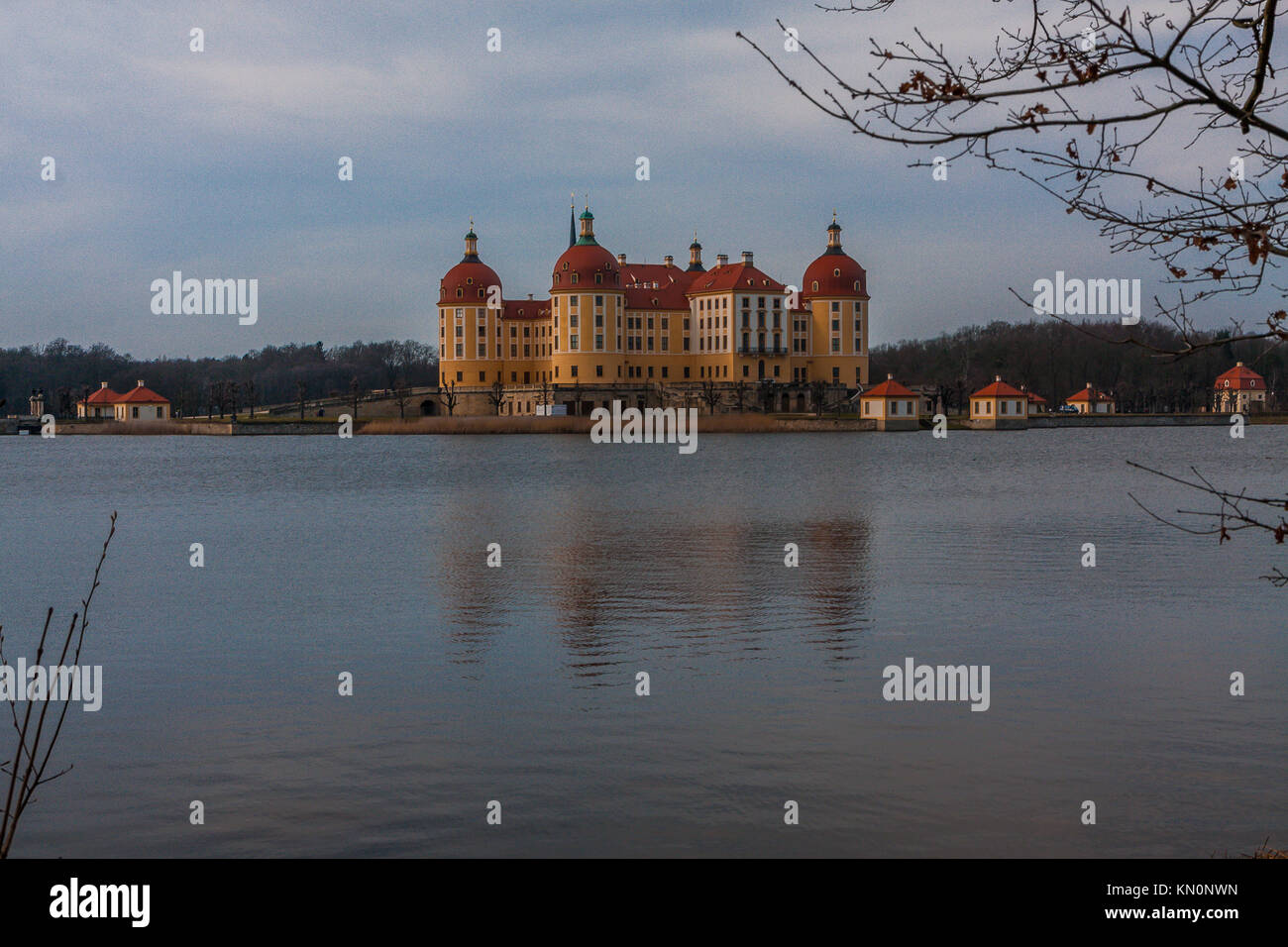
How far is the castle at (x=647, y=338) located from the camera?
102188 millimetres

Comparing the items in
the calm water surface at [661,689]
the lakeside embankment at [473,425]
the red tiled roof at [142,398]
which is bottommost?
the calm water surface at [661,689]

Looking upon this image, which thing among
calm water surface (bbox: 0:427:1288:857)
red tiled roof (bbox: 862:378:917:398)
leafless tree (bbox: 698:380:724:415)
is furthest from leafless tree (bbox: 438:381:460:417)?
calm water surface (bbox: 0:427:1288:857)

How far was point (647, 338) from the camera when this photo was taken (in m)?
106

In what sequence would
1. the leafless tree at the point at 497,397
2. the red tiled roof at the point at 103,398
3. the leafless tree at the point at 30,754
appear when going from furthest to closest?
the red tiled roof at the point at 103,398 < the leafless tree at the point at 497,397 < the leafless tree at the point at 30,754

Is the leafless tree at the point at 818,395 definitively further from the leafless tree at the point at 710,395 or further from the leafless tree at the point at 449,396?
the leafless tree at the point at 449,396

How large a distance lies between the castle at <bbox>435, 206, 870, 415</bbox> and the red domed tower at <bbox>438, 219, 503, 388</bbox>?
0.10m

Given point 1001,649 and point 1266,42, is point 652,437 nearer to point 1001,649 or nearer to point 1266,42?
point 1001,649

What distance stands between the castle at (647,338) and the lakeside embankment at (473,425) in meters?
2.79

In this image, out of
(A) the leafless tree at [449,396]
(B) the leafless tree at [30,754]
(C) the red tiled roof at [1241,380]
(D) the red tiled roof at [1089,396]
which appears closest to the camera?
(B) the leafless tree at [30,754]

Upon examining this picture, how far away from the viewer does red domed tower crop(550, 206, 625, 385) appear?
101562mm

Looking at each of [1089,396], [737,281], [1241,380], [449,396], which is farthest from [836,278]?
[1241,380]

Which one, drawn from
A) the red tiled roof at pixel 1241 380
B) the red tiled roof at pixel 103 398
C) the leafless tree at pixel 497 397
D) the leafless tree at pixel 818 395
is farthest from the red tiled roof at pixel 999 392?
the red tiled roof at pixel 103 398

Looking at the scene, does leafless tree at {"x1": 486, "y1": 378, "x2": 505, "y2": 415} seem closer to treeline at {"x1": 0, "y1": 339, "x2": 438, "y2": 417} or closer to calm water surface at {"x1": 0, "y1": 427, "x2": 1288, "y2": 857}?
treeline at {"x1": 0, "y1": 339, "x2": 438, "y2": 417}

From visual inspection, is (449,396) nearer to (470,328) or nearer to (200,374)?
(470,328)
